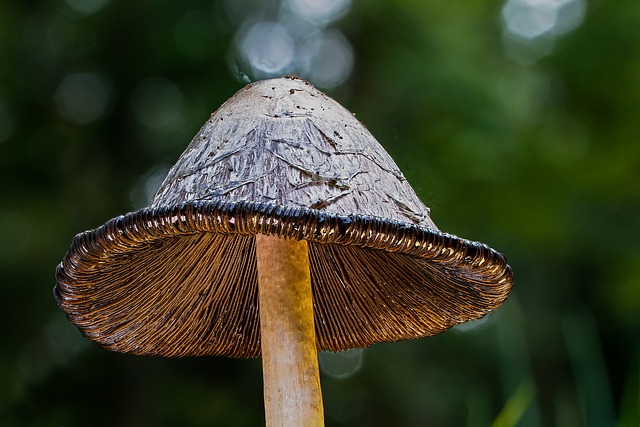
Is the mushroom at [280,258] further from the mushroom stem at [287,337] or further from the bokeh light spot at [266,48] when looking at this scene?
the bokeh light spot at [266,48]

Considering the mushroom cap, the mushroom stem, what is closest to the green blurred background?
the mushroom cap

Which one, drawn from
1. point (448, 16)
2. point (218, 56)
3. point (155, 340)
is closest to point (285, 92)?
point (155, 340)

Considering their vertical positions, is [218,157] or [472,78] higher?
[472,78]

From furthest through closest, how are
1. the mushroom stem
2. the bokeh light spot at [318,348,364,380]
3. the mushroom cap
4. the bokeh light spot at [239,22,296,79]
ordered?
the bokeh light spot at [318,348,364,380]
the bokeh light spot at [239,22,296,79]
the mushroom stem
the mushroom cap

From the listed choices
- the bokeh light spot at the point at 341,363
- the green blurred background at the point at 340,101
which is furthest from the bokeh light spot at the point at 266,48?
the bokeh light spot at the point at 341,363

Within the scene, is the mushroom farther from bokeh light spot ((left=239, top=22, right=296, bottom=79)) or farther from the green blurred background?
bokeh light spot ((left=239, top=22, right=296, bottom=79))

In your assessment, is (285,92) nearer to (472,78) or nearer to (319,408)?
(319,408)

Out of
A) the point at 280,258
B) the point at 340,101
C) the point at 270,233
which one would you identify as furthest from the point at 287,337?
the point at 340,101
